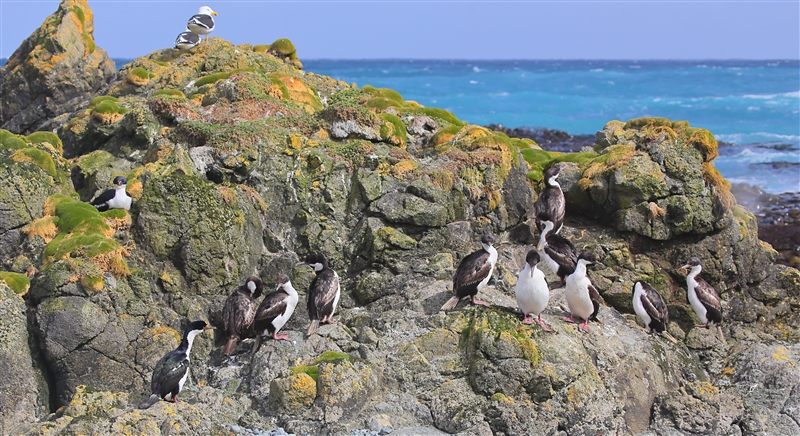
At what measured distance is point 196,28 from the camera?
26141mm

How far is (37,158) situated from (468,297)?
10.9 metres

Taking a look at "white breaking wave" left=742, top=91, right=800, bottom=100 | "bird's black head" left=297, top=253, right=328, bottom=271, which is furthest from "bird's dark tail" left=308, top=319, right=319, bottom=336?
"white breaking wave" left=742, top=91, right=800, bottom=100

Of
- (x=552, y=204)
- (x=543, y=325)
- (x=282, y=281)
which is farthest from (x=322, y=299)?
(x=552, y=204)

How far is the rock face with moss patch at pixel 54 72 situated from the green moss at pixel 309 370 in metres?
20.6

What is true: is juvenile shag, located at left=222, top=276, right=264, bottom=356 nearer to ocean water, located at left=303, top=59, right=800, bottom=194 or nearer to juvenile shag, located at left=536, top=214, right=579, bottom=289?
juvenile shag, located at left=536, top=214, right=579, bottom=289

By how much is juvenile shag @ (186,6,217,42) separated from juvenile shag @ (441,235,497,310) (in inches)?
649

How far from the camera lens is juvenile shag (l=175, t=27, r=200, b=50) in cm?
2642

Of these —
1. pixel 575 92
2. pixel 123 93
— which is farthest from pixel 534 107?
pixel 123 93

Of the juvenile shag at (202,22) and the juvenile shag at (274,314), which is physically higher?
the juvenile shag at (202,22)

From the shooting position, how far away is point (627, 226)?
17.9 m

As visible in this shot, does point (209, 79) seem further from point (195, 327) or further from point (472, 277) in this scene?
point (472, 277)

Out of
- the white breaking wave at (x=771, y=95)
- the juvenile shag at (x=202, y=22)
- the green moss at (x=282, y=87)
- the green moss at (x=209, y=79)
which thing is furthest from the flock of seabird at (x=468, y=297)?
the white breaking wave at (x=771, y=95)

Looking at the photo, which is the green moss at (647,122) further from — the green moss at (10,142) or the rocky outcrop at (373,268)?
the green moss at (10,142)

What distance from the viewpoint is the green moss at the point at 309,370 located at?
12.8 meters
